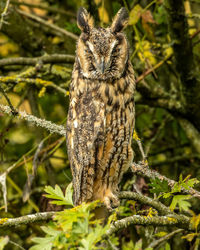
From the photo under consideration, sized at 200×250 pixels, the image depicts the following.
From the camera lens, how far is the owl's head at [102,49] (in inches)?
82.9

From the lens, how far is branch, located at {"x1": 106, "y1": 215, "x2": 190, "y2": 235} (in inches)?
68.0

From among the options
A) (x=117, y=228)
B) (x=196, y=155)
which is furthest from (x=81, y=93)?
(x=196, y=155)

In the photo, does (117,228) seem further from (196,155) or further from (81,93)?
(196,155)

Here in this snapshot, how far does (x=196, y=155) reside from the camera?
131 inches

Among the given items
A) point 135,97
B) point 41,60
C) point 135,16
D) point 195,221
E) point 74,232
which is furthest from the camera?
point 135,97

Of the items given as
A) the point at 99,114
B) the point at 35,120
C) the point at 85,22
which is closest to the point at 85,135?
the point at 99,114

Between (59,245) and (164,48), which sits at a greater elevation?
(164,48)

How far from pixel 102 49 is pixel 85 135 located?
483 mm

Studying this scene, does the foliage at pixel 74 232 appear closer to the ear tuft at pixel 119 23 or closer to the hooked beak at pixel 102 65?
the hooked beak at pixel 102 65

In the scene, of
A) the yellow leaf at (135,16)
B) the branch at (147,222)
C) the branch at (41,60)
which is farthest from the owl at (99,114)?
the branch at (41,60)

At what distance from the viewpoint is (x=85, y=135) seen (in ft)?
7.49

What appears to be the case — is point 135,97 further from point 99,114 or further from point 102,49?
point 102,49

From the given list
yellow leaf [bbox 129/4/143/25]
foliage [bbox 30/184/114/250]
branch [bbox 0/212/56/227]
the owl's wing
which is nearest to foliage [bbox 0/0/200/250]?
yellow leaf [bbox 129/4/143/25]

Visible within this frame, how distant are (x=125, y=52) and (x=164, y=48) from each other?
1.13 meters
